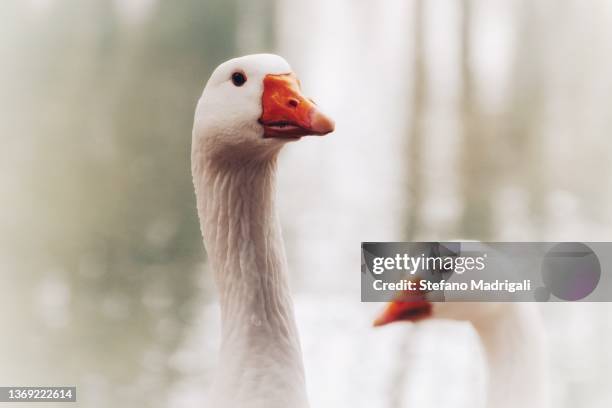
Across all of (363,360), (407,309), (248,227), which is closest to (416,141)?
(363,360)

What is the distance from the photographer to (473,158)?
131 cm

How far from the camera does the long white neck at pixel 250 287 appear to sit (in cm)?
68

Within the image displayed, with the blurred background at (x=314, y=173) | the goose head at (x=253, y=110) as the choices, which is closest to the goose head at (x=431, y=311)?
the blurred background at (x=314, y=173)

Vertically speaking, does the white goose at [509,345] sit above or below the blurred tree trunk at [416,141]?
below

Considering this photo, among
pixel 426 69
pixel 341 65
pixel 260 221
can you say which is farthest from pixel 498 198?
pixel 260 221

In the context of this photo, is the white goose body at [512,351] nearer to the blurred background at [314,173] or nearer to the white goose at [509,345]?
the white goose at [509,345]

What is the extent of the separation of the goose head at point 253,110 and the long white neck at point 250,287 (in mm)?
25

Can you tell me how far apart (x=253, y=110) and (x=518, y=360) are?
0.55 metres

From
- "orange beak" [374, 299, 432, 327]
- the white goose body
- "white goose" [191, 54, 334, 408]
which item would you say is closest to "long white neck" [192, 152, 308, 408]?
"white goose" [191, 54, 334, 408]

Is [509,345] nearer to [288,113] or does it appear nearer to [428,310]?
[428,310]

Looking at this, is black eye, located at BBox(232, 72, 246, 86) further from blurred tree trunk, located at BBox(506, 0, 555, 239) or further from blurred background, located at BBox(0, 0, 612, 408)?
blurred tree trunk, located at BBox(506, 0, 555, 239)

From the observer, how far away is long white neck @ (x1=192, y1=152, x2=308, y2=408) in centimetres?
68

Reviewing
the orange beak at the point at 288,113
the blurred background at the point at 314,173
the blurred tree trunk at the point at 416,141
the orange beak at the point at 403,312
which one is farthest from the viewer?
the blurred tree trunk at the point at 416,141

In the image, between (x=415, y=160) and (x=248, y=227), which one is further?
(x=415, y=160)
